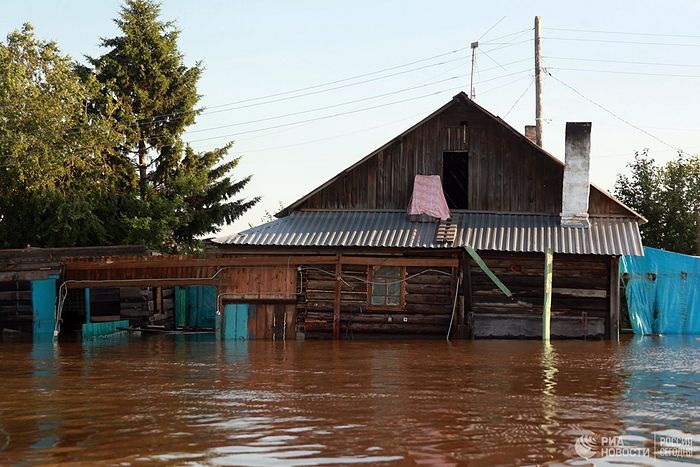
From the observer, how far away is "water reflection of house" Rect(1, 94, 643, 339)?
24.9 m

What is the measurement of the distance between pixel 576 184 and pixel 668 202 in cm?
1185

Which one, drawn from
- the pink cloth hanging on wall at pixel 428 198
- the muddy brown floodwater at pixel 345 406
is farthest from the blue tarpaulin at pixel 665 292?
the muddy brown floodwater at pixel 345 406

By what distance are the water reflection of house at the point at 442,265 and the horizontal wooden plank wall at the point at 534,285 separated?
27 mm

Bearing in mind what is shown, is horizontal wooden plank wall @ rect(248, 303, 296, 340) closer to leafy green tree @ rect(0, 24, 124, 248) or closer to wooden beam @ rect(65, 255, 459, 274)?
wooden beam @ rect(65, 255, 459, 274)

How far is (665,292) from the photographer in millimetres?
27016

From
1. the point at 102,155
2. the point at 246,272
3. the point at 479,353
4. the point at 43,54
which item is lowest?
the point at 479,353

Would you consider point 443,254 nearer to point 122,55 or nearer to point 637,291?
point 637,291

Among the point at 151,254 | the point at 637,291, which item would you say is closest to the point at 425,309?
the point at 637,291

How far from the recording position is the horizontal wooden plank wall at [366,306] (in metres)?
25.1

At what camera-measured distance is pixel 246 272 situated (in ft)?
82.4

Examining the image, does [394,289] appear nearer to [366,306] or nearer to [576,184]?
[366,306]

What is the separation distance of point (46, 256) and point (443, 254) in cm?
1165

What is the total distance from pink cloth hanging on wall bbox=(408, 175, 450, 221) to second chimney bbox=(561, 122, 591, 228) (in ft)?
10.7

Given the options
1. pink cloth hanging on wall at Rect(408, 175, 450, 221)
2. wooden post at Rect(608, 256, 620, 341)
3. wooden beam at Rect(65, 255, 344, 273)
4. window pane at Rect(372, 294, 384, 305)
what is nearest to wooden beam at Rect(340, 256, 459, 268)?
wooden beam at Rect(65, 255, 344, 273)
